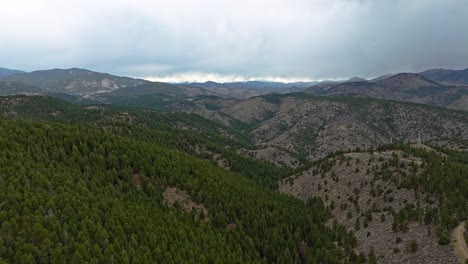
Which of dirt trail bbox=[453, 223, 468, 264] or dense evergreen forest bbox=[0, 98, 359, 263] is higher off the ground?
dirt trail bbox=[453, 223, 468, 264]

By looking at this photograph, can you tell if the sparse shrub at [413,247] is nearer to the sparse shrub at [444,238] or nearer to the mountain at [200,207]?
the mountain at [200,207]

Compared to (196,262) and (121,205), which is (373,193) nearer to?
(196,262)

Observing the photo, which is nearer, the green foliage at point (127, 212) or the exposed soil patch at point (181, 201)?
the green foliage at point (127, 212)

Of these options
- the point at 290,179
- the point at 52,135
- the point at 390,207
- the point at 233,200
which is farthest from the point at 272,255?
the point at 52,135

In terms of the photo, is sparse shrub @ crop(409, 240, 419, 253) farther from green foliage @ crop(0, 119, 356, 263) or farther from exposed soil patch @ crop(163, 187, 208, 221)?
exposed soil patch @ crop(163, 187, 208, 221)

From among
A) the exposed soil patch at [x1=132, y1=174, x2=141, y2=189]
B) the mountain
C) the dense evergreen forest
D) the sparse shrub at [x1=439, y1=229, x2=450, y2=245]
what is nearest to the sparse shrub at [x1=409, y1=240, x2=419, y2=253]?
the mountain

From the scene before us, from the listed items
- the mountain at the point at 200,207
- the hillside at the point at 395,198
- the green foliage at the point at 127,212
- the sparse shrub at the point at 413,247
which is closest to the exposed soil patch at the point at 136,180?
the mountain at the point at 200,207

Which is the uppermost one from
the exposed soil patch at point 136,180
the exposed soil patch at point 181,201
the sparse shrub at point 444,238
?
the sparse shrub at point 444,238
